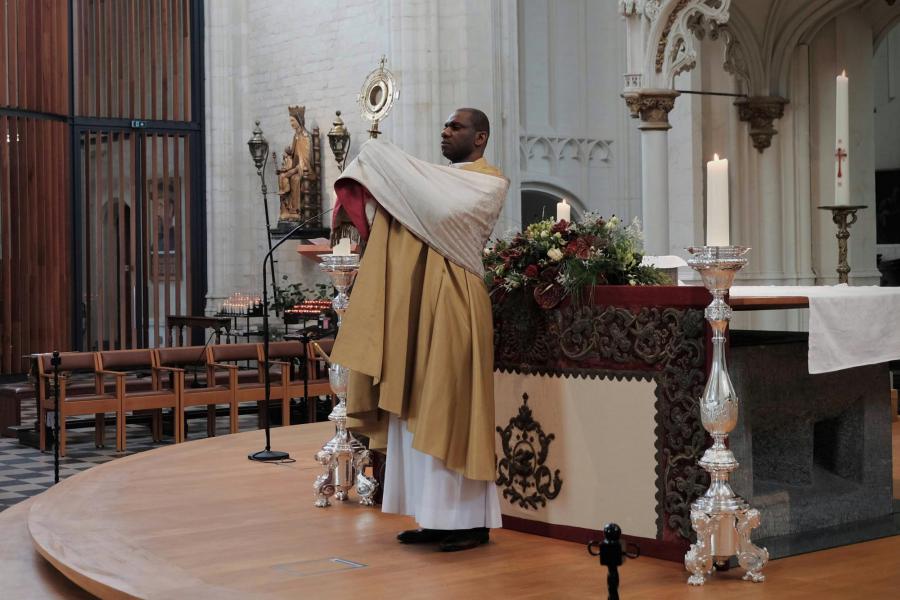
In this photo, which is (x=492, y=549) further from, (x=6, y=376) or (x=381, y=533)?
(x=6, y=376)

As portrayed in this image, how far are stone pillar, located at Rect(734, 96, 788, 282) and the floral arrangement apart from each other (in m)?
7.05

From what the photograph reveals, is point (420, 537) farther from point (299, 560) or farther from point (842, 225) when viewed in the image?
point (842, 225)

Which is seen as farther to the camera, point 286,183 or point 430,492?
point 286,183

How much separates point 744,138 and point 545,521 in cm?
760

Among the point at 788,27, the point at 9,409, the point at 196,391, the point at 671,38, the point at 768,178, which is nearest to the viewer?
the point at 671,38

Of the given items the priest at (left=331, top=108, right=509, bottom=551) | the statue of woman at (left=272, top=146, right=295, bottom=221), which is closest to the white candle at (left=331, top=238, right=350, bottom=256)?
the priest at (left=331, top=108, right=509, bottom=551)

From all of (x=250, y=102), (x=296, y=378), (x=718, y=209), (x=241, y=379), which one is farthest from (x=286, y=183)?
(x=718, y=209)

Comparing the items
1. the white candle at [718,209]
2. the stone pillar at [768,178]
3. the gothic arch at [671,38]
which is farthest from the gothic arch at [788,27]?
the white candle at [718,209]

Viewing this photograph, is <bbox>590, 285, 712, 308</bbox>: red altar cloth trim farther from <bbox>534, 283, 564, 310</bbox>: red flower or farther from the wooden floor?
the wooden floor

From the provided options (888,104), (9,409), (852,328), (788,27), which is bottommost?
(9,409)

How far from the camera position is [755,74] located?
11195 millimetres

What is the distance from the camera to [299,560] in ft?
14.2

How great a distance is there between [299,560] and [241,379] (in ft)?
23.5

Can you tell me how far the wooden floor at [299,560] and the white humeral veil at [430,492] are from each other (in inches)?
4.9
